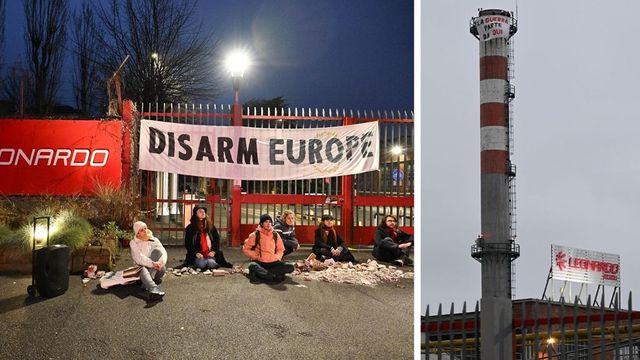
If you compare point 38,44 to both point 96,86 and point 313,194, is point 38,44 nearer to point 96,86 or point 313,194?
point 96,86

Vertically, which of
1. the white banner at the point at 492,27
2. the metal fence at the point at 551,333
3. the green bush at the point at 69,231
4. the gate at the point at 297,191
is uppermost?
the white banner at the point at 492,27

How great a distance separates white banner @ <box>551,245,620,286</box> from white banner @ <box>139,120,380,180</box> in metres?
12.9

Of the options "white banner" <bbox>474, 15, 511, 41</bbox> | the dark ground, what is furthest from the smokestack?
the dark ground

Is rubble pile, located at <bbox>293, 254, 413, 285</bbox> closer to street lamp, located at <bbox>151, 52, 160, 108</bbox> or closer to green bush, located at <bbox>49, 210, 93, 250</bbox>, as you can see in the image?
green bush, located at <bbox>49, 210, 93, 250</bbox>

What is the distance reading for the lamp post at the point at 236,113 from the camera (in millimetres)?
3799

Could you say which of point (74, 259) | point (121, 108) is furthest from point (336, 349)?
point (121, 108)

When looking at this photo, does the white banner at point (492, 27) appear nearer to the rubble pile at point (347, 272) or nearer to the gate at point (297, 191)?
the gate at point (297, 191)

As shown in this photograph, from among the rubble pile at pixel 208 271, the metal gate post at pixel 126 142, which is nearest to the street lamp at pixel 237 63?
the metal gate post at pixel 126 142

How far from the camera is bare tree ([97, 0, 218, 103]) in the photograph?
3.74 metres

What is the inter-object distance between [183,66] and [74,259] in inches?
50.2

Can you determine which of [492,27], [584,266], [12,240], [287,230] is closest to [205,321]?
[287,230]

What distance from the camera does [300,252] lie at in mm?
3777

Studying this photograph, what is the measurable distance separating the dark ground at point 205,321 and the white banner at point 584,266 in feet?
43.4

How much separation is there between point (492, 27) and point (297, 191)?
11.1 m
